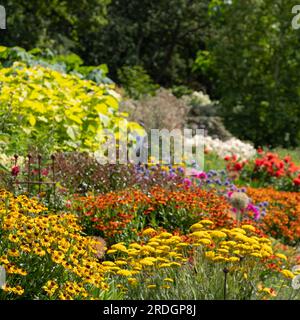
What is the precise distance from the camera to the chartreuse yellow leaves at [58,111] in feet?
28.1

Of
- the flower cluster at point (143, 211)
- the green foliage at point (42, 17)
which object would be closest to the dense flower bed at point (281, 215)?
the flower cluster at point (143, 211)

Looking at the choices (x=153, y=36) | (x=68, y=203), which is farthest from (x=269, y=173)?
(x=153, y=36)

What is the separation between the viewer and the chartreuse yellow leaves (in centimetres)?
857

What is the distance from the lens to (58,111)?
350 inches

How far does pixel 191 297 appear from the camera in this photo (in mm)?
4223

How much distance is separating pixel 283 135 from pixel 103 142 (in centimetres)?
812

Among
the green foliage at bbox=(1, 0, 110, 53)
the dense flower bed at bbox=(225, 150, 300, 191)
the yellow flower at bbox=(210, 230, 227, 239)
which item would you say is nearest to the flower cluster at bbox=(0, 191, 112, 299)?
the yellow flower at bbox=(210, 230, 227, 239)

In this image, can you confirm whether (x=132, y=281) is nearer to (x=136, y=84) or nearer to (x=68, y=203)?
(x=68, y=203)

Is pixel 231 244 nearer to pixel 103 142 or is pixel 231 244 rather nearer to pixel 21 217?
pixel 21 217

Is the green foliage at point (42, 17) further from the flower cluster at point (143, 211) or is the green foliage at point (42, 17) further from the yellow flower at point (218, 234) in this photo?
the yellow flower at point (218, 234)

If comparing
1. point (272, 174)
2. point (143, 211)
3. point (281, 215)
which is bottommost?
point (281, 215)

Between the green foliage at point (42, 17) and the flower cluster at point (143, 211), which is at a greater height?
the green foliage at point (42, 17)

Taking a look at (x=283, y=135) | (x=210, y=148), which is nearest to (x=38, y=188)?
(x=210, y=148)

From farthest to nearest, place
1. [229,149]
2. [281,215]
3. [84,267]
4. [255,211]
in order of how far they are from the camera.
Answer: [229,149] → [281,215] → [255,211] → [84,267]
